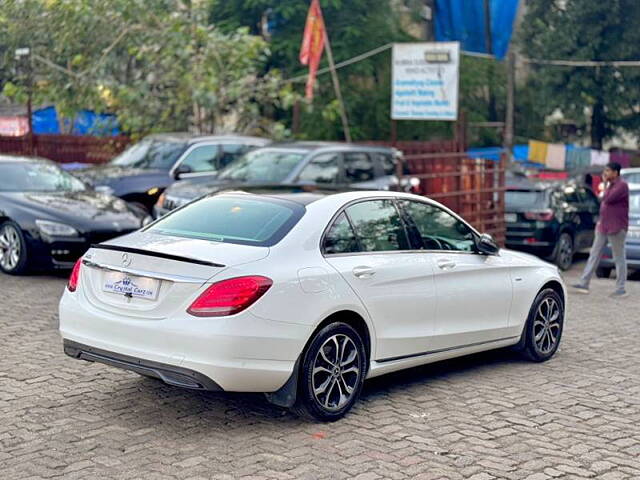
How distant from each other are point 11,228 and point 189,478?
7858 mm

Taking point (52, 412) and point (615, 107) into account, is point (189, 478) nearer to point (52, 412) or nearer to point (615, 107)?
point (52, 412)

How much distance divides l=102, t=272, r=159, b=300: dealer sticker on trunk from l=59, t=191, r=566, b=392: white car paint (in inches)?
2.0

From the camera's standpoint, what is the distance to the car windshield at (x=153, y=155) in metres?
17.0

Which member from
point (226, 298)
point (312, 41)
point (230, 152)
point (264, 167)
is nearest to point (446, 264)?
point (226, 298)

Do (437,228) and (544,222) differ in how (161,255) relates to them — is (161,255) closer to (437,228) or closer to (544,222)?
(437,228)

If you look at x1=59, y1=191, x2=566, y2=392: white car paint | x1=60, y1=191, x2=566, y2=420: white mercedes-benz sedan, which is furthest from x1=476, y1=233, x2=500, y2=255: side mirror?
x1=59, y1=191, x2=566, y2=392: white car paint

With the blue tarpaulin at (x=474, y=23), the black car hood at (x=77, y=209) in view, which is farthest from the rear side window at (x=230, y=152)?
the blue tarpaulin at (x=474, y=23)

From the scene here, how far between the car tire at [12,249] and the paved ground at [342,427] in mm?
3706

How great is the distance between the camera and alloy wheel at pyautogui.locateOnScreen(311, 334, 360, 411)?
21.6 feet

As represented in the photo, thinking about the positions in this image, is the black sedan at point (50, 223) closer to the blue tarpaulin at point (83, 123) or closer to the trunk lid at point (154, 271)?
the trunk lid at point (154, 271)

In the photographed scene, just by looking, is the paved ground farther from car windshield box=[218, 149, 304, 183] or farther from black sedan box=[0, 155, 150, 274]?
car windshield box=[218, 149, 304, 183]

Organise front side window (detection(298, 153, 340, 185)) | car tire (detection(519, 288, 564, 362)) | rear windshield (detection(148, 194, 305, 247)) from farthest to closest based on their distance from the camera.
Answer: front side window (detection(298, 153, 340, 185))
car tire (detection(519, 288, 564, 362))
rear windshield (detection(148, 194, 305, 247))

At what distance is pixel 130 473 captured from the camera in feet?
18.3

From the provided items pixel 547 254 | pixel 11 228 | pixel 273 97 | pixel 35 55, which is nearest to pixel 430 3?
pixel 273 97
